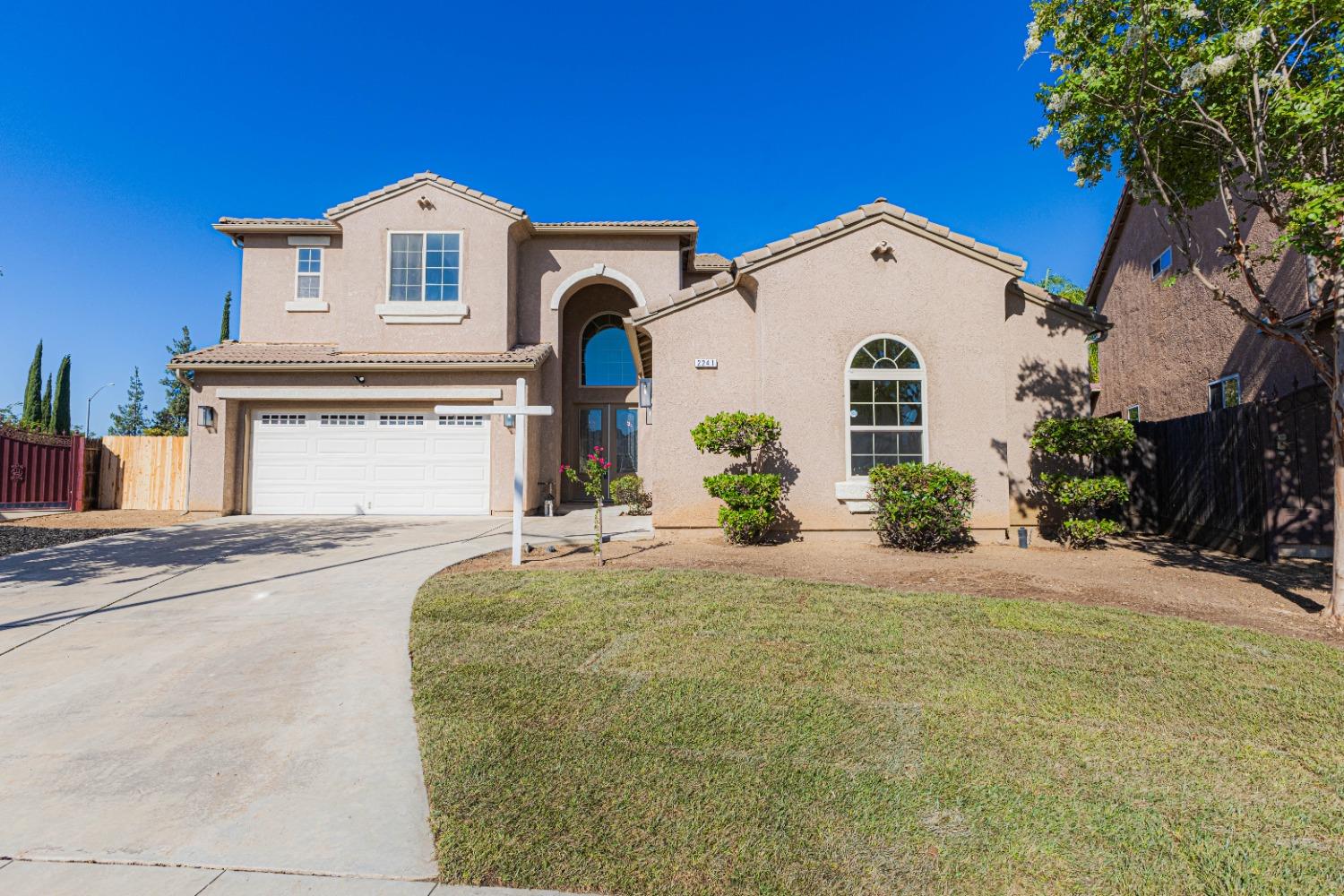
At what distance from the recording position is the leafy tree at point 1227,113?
18.4ft

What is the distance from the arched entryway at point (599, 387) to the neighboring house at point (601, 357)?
0.05 meters

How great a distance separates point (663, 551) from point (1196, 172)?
25.9ft

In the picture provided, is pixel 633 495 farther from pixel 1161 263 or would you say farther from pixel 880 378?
pixel 1161 263

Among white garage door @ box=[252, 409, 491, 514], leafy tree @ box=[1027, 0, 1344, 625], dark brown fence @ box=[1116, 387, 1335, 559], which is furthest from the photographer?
white garage door @ box=[252, 409, 491, 514]

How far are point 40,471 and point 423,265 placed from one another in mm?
10327

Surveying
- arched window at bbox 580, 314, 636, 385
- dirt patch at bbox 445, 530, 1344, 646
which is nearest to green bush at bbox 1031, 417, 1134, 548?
dirt patch at bbox 445, 530, 1344, 646

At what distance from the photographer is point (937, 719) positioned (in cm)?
357

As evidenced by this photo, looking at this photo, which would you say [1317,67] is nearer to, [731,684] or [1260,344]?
[1260,344]

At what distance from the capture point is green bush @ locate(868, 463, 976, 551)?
872 cm

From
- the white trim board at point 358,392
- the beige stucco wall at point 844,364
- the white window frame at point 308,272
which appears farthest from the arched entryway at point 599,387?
the beige stucco wall at point 844,364

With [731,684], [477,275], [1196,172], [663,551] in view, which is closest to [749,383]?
[663,551]

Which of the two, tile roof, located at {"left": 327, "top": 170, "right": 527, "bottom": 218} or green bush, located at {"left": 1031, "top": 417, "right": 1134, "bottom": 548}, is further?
tile roof, located at {"left": 327, "top": 170, "right": 527, "bottom": 218}

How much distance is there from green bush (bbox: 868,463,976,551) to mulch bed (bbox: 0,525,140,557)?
40.5ft

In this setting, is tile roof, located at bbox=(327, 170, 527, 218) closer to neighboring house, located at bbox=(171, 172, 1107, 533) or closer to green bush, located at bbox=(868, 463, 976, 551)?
neighboring house, located at bbox=(171, 172, 1107, 533)
